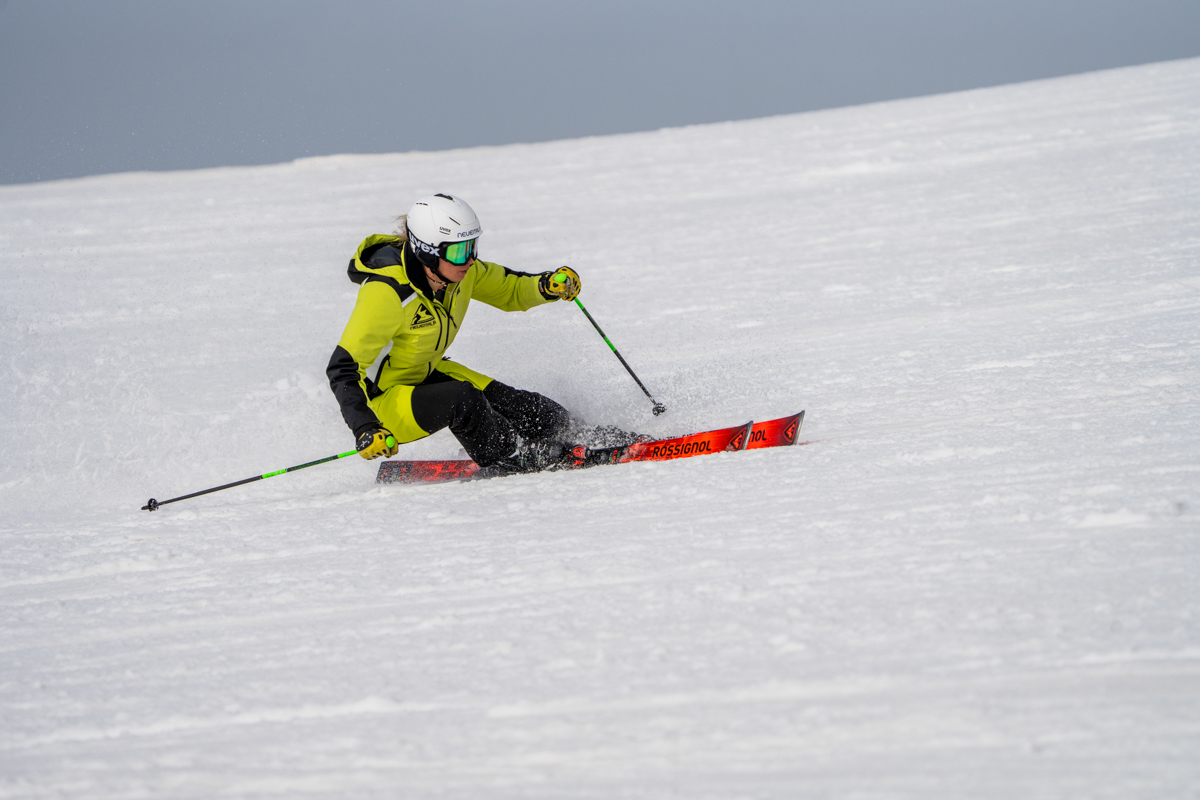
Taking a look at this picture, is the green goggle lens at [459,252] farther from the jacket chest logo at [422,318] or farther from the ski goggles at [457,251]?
the jacket chest logo at [422,318]

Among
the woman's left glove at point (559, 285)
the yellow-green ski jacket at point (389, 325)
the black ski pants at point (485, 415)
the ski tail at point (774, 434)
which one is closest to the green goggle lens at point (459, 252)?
the yellow-green ski jacket at point (389, 325)

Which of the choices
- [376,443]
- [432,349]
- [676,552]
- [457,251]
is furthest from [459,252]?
[676,552]

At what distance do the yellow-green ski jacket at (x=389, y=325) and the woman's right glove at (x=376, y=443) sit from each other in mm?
36

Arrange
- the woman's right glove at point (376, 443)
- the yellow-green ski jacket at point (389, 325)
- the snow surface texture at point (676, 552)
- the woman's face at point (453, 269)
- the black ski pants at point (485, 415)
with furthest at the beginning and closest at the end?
1. the black ski pants at point (485, 415)
2. the woman's face at point (453, 269)
3. the yellow-green ski jacket at point (389, 325)
4. the woman's right glove at point (376, 443)
5. the snow surface texture at point (676, 552)

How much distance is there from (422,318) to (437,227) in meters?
0.39

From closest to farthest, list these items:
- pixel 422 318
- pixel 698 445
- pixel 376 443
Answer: pixel 376 443, pixel 422 318, pixel 698 445

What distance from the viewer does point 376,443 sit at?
3.33 meters

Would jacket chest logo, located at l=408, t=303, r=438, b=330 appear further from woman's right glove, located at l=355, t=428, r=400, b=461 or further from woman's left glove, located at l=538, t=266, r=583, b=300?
woman's left glove, located at l=538, t=266, r=583, b=300

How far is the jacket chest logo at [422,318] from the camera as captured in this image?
12.0 ft

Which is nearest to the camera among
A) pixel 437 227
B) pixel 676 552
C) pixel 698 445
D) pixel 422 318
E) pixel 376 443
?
pixel 676 552

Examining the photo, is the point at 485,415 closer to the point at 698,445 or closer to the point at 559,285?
the point at 559,285

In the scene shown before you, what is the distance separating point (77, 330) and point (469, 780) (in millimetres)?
6933

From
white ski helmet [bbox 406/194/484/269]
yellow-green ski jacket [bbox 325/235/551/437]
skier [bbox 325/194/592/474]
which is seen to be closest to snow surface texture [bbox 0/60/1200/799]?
skier [bbox 325/194/592/474]

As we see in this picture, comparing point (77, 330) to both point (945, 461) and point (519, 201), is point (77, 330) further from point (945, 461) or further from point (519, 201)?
point (945, 461)
